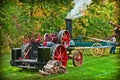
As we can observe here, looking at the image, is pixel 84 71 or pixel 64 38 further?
pixel 64 38

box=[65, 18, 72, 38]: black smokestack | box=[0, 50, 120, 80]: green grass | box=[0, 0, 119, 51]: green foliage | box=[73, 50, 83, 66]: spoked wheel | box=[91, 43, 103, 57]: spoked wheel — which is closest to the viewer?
box=[0, 50, 120, 80]: green grass

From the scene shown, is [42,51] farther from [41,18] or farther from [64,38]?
[41,18]

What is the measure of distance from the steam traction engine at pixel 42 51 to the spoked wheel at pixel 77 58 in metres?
0.01

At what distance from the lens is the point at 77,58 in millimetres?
3660

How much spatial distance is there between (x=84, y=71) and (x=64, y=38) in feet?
1.28

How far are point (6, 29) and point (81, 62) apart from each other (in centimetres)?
74

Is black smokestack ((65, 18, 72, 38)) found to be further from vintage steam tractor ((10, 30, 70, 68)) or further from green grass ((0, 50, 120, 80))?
green grass ((0, 50, 120, 80))

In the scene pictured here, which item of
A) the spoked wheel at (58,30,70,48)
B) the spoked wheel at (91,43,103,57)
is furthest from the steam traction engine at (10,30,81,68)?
the spoked wheel at (91,43,103,57)

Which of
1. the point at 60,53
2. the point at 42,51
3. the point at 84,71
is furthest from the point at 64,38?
the point at 84,71

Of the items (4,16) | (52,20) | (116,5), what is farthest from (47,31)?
(116,5)

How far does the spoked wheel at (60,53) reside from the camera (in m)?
3.56

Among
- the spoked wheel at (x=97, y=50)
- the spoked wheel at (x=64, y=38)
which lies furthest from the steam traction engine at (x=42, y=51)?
the spoked wheel at (x=97, y=50)

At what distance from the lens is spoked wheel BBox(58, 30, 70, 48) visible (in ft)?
11.5

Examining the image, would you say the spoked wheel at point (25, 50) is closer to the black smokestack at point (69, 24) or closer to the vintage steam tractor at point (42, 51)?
the vintage steam tractor at point (42, 51)
